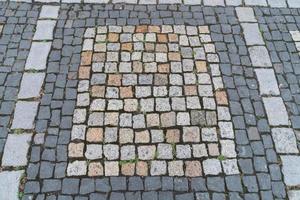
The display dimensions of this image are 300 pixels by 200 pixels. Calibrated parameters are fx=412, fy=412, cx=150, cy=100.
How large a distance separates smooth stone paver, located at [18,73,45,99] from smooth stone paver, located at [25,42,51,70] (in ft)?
0.52

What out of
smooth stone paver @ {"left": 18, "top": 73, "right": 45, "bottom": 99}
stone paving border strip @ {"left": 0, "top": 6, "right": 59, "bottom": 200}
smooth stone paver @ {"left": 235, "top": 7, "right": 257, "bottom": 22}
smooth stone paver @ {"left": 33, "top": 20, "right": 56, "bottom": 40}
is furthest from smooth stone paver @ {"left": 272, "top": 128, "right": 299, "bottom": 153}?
smooth stone paver @ {"left": 33, "top": 20, "right": 56, "bottom": 40}

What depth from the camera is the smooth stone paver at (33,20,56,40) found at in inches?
251

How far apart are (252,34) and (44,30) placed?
3.29m

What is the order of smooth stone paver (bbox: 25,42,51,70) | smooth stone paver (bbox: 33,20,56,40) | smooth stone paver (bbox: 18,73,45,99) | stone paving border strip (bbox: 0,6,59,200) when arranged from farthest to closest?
smooth stone paver (bbox: 33,20,56,40) < smooth stone paver (bbox: 25,42,51,70) < smooth stone paver (bbox: 18,73,45,99) < stone paving border strip (bbox: 0,6,59,200)

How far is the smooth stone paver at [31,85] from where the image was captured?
5598mm

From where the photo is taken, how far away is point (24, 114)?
17.6 ft

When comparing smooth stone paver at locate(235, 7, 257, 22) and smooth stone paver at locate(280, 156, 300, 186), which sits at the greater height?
smooth stone paver at locate(235, 7, 257, 22)

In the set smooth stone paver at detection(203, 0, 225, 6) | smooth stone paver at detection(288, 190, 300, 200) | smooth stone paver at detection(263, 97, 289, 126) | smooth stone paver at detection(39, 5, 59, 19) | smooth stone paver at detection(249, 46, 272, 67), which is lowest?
smooth stone paver at detection(288, 190, 300, 200)

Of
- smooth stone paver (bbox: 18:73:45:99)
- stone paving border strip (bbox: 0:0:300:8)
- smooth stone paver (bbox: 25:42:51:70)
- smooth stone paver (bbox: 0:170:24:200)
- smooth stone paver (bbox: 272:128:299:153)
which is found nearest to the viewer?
smooth stone paver (bbox: 0:170:24:200)

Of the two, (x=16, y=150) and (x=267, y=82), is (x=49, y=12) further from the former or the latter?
(x=267, y=82)

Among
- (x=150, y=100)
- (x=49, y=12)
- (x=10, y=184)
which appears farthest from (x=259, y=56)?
(x=10, y=184)

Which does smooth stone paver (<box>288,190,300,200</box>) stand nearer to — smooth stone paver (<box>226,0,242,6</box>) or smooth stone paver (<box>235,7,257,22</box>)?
smooth stone paver (<box>235,7,257,22</box>)

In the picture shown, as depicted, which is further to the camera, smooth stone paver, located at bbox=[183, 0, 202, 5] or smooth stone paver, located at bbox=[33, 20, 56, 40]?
smooth stone paver, located at bbox=[183, 0, 202, 5]

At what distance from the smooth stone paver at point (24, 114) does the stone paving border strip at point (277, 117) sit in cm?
310
